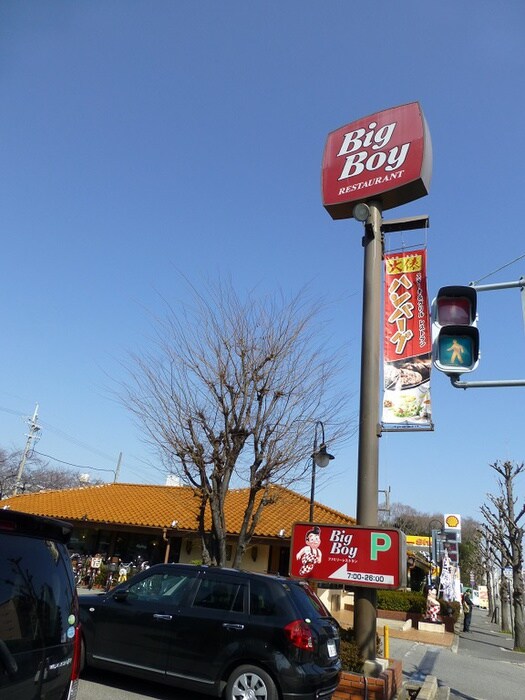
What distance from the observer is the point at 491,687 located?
10328 mm

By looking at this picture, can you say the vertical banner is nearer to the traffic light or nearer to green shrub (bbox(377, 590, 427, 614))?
the traffic light

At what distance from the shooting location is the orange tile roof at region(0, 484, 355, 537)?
20.3 metres

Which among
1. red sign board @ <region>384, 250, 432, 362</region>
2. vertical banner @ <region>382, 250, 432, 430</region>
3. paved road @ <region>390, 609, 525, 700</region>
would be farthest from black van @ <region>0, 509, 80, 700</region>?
paved road @ <region>390, 609, 525, 700</region>

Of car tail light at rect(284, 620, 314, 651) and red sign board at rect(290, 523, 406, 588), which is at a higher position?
red sign board at rect(290, 523, 406, 588)

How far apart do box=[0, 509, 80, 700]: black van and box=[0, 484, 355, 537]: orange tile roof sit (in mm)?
15155

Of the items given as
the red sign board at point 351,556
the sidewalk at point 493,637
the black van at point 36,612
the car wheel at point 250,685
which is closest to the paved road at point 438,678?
the car wheel at point 250,685

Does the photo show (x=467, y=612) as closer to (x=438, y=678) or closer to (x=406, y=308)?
(x=438, y=678)

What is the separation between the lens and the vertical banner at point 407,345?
7.64 metres

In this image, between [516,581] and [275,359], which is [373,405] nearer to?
[275,359]

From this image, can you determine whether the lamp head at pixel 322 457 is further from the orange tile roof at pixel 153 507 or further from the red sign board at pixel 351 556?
the orange tile roof at pixel 153 507

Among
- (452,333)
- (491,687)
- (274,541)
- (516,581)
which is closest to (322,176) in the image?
(452,333)

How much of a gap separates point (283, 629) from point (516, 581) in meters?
22.1

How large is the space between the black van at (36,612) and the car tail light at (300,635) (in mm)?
3046

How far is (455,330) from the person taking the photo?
584cm
